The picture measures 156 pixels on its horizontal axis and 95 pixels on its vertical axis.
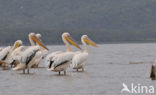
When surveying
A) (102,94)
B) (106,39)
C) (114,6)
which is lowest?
(102,94)

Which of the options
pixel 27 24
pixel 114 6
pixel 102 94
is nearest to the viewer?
pixel 102 94

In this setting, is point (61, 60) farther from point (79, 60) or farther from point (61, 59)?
point (79, 60)

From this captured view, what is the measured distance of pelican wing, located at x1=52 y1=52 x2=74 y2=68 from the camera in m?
16.7

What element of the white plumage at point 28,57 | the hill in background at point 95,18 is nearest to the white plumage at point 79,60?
the white plumage at point 28,57

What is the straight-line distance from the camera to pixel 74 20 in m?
178

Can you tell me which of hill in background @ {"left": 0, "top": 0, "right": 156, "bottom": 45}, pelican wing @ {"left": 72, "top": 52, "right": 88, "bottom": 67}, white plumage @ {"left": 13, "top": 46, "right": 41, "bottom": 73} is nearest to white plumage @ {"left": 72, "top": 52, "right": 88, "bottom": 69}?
pelican wing @ {"left": 72, "top": 52, "right": 88, "bottom": 67}

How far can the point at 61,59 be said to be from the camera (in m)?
16.7

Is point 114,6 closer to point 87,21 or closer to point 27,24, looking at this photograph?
point 87,21

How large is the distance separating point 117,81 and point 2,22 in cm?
15738

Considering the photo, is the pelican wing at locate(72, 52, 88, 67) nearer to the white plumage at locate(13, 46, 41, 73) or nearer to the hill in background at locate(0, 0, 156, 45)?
the white plumage at locate(13, 46, 41, 73)

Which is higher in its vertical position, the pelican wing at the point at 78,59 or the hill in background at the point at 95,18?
the hill in background at the point at 95,18

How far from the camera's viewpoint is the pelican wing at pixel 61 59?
16.7 m

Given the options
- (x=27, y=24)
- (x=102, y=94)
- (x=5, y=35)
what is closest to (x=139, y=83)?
(x=102, y=94)

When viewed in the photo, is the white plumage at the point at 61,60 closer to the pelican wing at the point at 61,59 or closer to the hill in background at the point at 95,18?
the pelican wing at the point at 61,59
